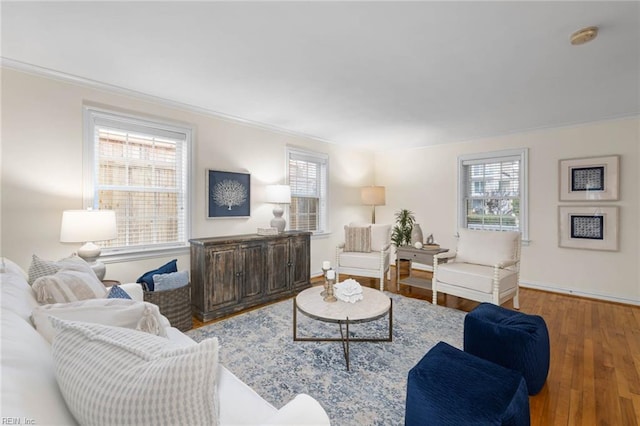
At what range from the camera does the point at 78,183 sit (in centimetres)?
283

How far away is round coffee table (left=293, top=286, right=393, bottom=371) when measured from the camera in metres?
2.29

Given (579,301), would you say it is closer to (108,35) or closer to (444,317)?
(444,317)

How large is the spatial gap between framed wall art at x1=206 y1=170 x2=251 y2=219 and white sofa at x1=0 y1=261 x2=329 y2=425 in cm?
233

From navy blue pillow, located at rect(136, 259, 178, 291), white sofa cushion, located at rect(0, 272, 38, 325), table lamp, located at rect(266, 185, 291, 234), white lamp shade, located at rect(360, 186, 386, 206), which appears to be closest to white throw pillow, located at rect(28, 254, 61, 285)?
white sofa cushion, located at rect(0, 272, 38, 325)

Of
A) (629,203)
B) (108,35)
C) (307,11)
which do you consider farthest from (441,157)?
(108,35)

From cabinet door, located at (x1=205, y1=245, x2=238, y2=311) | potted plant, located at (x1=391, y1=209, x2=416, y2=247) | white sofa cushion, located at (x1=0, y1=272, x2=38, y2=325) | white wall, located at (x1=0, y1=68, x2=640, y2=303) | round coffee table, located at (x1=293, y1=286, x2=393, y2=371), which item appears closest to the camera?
white sofa cushion, located at (x1=0, y1=272, x2=38, y2=325)

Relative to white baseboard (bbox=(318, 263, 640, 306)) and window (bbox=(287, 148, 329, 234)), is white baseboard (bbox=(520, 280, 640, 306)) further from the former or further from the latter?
window (bbox=(287, 148, 329, 234))

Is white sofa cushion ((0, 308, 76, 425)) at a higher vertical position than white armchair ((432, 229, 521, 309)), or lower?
higher

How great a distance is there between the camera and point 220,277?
10.9 feet

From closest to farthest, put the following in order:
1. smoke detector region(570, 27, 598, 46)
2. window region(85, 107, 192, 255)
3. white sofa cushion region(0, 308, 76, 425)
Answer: white sofa cushion region(0, 308, 76, 425) → smoke detector region(570, 27, 598, 46) → window region(85, 107, 192, 255)

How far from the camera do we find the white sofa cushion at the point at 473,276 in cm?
333

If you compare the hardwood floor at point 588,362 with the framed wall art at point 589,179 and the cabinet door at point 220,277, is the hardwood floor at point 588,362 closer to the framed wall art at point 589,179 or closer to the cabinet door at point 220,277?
the cabinet door at point 220,277

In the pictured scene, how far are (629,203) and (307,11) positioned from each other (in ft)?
15.5

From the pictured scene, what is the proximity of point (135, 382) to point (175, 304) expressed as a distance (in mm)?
2412
